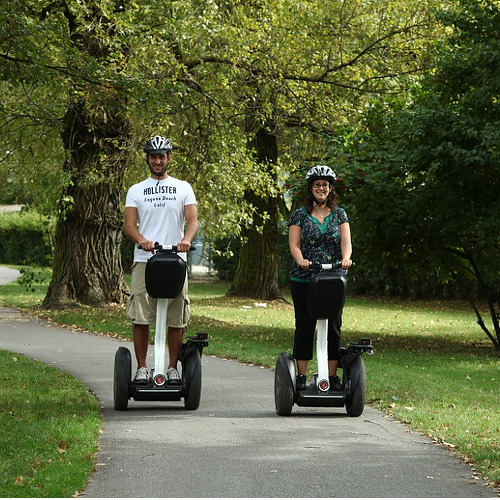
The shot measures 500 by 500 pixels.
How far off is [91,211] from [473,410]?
13.1m

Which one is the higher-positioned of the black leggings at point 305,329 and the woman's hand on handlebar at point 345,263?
the woman's hand on handlebar at point 345,263

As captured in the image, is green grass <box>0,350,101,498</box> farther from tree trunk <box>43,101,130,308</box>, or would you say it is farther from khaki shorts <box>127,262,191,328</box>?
tree trunk <box>43,101,130,308</box>

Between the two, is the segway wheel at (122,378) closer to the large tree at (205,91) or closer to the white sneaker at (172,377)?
the white sneaker at (172,377)

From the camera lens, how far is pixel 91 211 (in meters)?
21.1

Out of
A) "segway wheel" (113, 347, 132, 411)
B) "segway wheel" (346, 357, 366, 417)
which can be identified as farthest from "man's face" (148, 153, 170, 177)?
"segway wheel" (346, 357, 366, 417)

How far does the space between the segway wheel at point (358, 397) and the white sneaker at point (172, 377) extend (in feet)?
4.60

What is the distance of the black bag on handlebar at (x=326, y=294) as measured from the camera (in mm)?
8031

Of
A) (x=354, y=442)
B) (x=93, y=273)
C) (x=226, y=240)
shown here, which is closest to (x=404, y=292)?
(x=226, y=240)

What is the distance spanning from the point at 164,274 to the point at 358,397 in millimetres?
1855

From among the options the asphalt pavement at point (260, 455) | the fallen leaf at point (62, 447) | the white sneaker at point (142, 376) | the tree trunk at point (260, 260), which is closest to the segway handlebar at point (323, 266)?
the asphalt pavement at point (260, 455)

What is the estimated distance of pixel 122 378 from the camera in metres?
8.39

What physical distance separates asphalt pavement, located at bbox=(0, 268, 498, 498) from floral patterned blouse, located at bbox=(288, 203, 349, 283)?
4.28ft

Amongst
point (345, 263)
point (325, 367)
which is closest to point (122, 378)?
point (325, 367)

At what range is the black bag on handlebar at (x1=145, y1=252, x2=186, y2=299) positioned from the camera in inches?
320
